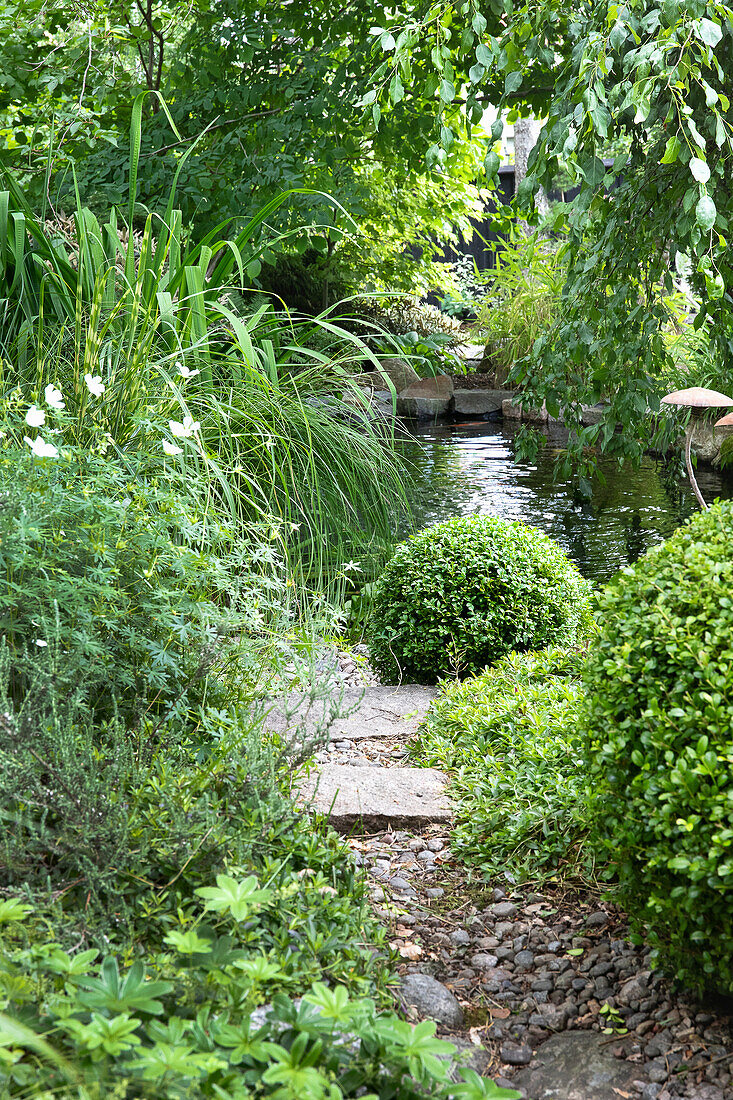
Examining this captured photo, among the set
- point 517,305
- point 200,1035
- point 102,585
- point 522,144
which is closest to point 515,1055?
point 200,1035

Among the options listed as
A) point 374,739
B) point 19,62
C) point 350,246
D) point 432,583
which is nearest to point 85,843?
point 374,739

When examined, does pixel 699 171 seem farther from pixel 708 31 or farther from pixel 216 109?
pixel 216 109

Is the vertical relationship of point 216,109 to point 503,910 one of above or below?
above

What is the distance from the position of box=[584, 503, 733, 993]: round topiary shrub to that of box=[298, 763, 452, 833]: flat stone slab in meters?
0.67

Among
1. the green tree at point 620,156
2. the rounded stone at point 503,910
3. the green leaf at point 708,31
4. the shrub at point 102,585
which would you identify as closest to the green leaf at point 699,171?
the green tree at point 620,156

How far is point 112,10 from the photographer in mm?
5336

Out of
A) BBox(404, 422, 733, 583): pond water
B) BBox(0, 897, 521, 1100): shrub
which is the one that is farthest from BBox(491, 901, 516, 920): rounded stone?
BBox(404, 422, 733, 583): pond water

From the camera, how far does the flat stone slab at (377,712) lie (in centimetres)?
276

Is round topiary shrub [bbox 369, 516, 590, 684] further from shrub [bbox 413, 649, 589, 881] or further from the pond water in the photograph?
the pond water

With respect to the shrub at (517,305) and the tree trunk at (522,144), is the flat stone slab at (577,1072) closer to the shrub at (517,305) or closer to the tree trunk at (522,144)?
the shrub at (517,305)

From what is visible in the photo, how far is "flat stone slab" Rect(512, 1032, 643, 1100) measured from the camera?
56.3 inches

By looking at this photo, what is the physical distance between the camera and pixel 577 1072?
147cm

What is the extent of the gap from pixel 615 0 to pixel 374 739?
8.32ft

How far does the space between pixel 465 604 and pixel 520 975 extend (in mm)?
1729
